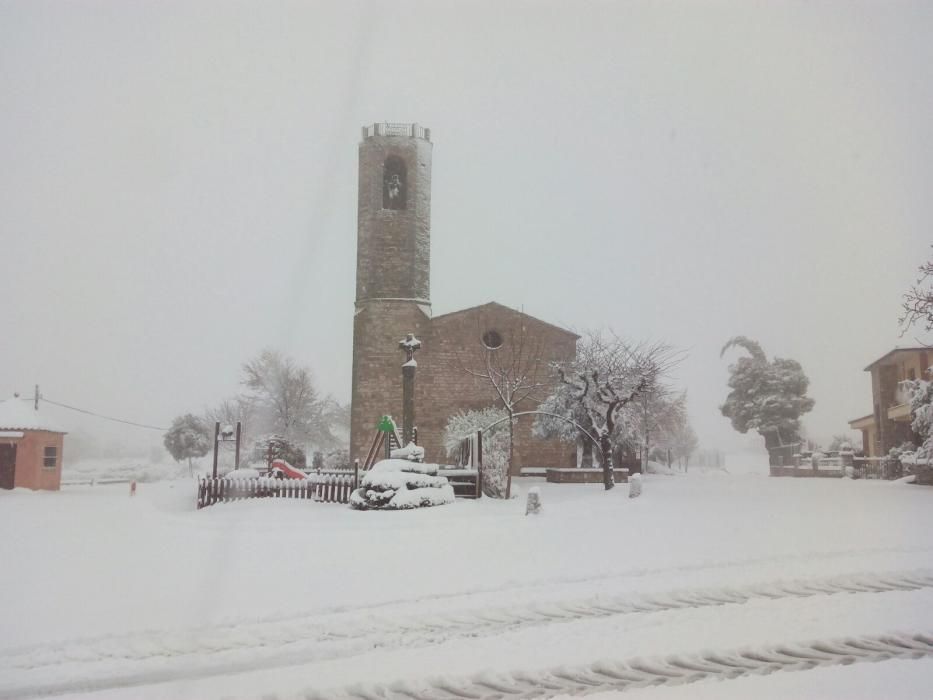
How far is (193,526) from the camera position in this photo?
7.97 metres

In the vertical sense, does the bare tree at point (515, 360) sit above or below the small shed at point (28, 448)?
above

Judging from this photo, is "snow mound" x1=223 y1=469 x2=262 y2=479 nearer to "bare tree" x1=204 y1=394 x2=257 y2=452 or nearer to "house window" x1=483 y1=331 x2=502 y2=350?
"bare tree" x1=204 y1=394 x2=257 y2=452

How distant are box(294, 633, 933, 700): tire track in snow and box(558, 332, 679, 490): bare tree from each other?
33.8 ft

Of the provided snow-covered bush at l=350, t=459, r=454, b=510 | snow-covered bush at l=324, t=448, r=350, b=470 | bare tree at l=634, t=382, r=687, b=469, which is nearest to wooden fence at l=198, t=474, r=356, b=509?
snow-covered bush at l=350, t=459, r=454, b=510

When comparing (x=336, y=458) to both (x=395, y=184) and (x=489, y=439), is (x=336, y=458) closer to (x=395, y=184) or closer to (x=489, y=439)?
(x=489, y=439)

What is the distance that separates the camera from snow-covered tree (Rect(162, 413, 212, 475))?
7073 millimetres

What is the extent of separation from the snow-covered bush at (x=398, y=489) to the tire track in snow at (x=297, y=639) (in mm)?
5871

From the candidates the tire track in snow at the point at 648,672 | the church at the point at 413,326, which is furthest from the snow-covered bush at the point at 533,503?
the church at the point at 413,326

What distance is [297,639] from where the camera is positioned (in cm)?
431

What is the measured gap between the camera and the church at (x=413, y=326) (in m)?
22.2

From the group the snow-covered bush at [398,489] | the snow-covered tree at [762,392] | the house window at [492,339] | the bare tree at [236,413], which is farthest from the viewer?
the house window at [492,339]

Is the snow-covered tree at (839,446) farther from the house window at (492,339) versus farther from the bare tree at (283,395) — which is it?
the house window at (492,339)

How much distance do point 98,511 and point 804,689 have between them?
537 cm

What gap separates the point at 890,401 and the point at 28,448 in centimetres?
1014
